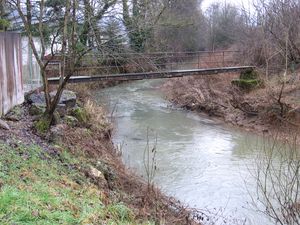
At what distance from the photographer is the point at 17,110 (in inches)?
360

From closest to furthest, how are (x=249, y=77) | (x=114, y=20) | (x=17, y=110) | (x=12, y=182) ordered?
(x=12, y=182) → (x=17, y=110) → (x=114, y=20) → (x=249, y=77)

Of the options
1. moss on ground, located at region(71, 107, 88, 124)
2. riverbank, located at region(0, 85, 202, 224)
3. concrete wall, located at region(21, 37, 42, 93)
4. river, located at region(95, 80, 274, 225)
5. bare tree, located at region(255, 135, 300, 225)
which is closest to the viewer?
riverbank, located at region(0, 85, 202, 224)

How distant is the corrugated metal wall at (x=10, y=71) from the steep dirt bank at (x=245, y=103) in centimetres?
779

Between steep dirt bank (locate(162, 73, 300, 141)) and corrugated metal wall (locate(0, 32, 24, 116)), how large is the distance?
779 cm

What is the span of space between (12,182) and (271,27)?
16490 millimetres

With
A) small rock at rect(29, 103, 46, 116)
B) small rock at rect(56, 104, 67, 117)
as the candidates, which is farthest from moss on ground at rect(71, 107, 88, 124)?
small rock at rect(29, 103, 46, 116)

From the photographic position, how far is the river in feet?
25.3

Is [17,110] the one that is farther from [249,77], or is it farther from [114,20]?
[249,77]

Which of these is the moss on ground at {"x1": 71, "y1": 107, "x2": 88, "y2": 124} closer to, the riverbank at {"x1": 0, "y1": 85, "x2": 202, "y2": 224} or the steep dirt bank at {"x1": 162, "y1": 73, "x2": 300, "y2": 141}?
the riverbank at {"x1": 0, "y1": 85, "x2": 202, "y2": 224}

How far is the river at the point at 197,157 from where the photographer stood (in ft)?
25.3

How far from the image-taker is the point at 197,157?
10727 millimetres

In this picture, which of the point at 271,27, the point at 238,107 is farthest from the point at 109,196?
the point at 271,27

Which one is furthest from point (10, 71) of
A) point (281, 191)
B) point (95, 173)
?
point (281, 191)

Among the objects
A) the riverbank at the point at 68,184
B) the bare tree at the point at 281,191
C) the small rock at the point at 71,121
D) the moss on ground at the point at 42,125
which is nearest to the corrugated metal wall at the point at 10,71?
the riverbank at the point at 68,184
